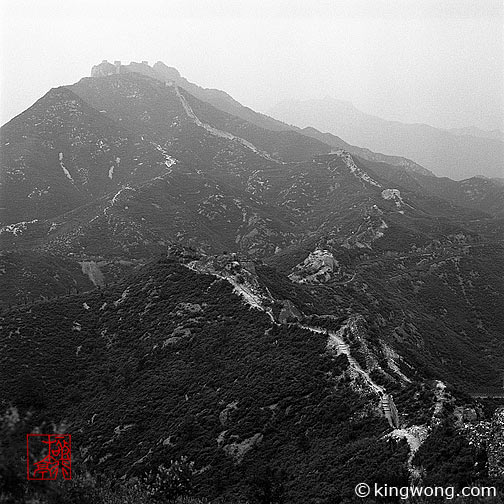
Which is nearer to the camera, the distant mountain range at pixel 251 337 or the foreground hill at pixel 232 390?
the foreground hill at pixel 232 390

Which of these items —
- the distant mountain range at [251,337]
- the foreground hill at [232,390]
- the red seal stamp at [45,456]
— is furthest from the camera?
the distant mountain range at [251,337]

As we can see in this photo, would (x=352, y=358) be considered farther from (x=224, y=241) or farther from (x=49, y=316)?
(x=224, y=241)

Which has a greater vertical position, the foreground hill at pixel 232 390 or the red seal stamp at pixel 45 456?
the red seal stamp at pixel 45 456

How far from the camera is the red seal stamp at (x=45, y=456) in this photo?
59.2ft

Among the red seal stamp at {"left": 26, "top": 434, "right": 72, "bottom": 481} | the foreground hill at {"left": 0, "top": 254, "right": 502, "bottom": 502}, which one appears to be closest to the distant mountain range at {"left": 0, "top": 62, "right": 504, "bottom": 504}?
the foreground hill at {"left": 0, "top": 254, "right": 502, "bottom": 502}

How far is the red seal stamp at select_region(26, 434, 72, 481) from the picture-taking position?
59.2 feet

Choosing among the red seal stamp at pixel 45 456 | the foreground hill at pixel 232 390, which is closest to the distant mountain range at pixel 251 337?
the foreground hill at pixel 232 390

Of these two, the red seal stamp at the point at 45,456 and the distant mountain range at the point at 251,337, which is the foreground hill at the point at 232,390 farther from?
the red seal stamp at the point at 45,456

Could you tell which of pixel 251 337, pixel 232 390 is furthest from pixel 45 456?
pixel 251 337

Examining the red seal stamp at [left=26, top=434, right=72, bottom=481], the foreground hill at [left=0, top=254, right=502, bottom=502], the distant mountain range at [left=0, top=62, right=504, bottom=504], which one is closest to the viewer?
the red seal stamp at [left=26, top=434, right=72, bottom=481]

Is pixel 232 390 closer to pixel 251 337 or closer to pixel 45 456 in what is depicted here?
pixel 251 337

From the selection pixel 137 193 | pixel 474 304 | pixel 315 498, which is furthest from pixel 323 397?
pixel 137 193

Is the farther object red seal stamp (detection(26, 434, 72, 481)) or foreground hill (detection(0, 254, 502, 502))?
foreground hill (detection(0, 254, 502, 502))

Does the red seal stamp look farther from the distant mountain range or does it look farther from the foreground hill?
the foreground hill
